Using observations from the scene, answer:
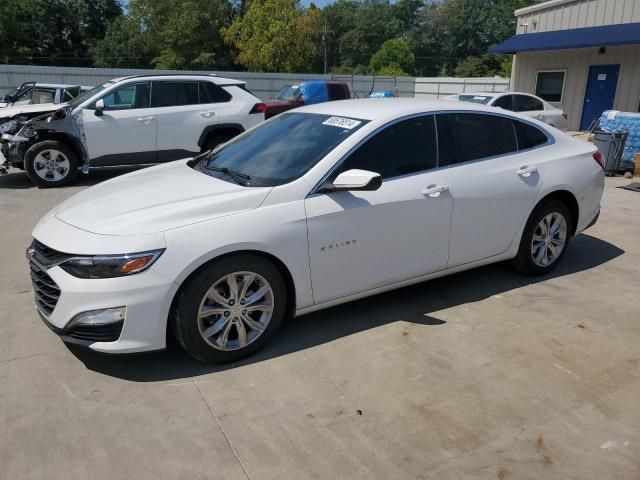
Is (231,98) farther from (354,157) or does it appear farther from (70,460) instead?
(70,460)

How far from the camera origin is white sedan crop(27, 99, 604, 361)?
3.24m

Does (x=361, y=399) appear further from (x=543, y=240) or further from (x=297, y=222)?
(x=543, y=240)

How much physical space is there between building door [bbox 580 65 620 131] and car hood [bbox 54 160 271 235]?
18.1 metres

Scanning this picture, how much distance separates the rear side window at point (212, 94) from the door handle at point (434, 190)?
6.71 m

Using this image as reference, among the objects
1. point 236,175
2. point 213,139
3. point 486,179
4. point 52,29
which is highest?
point 52,29

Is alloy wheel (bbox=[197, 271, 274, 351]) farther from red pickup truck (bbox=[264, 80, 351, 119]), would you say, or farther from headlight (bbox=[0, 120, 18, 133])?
red pickup truck (bbox=[264, 80, 351, 119])

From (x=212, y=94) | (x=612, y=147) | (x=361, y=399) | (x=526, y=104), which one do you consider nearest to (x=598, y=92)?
(x=526, y=104)

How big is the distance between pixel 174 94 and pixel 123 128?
1.09m

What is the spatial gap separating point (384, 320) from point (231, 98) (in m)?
6.96

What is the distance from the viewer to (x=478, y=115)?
464 cm

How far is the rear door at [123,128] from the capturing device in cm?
909

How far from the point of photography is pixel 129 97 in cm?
934

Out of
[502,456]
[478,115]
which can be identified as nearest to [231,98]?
[478,115]

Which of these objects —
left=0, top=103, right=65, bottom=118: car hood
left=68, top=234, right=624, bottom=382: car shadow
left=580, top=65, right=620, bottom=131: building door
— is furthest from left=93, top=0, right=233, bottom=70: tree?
left=68, top=234, right=624, bottom=382: car shadow
